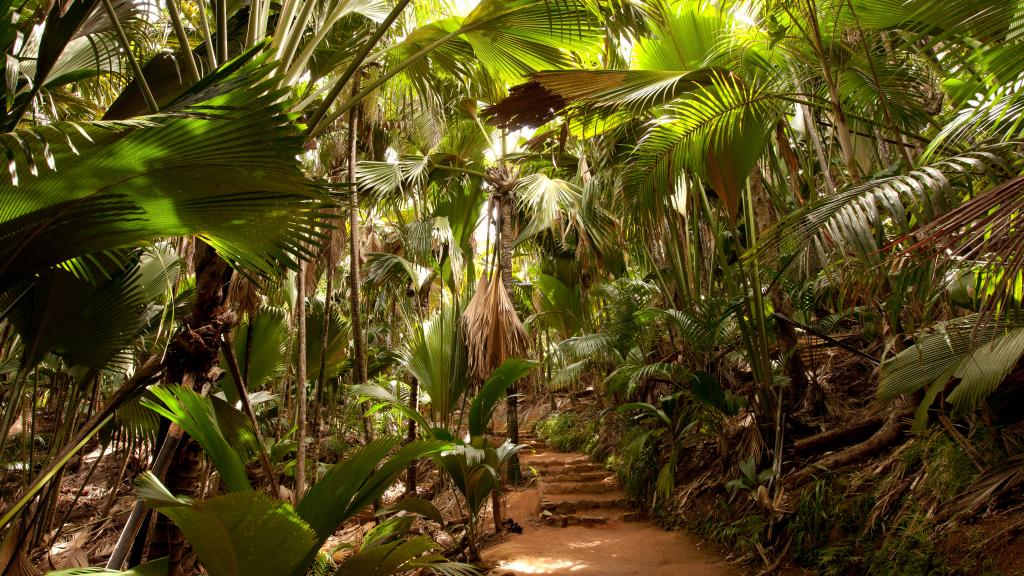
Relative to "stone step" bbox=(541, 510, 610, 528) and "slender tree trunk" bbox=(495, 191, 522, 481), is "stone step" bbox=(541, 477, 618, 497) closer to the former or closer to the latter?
"slender tree trunk" bbox=(495, 191, 522, 481)

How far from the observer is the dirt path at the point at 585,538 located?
398 centimetres

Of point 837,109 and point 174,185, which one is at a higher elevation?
point 837,109

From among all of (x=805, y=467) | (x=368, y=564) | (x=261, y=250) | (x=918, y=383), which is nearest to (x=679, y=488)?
(x=805, y=467)

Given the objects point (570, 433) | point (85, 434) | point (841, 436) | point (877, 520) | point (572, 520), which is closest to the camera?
point (85, 434)

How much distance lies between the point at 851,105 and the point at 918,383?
5.96 ft

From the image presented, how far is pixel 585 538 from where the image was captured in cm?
500

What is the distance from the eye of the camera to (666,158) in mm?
3391

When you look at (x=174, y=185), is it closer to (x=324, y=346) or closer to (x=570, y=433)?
(x=324, y=346)

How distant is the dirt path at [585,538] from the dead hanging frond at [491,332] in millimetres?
1499

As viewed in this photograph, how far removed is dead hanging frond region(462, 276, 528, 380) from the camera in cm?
473

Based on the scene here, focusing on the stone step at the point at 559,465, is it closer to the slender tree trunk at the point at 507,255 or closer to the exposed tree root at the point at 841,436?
the slender tree trunk at the point at 507,255

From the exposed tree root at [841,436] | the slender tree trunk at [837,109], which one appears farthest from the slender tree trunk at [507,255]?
the slender tree trunk at [837,109]

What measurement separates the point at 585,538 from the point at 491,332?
2.04 m

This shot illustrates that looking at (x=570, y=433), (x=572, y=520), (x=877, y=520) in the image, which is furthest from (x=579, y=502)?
(x=570, y=433)
